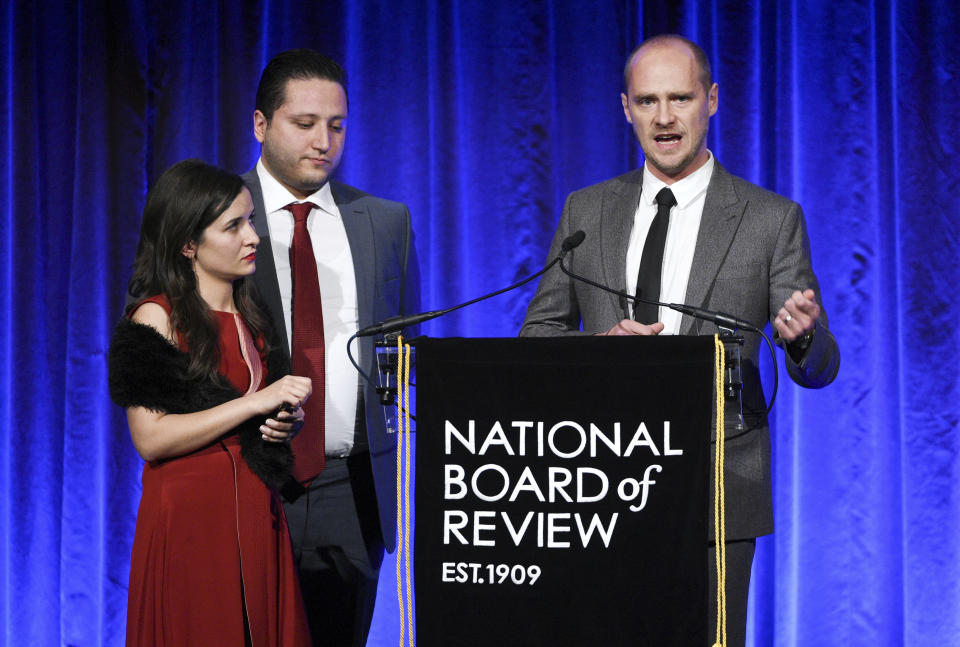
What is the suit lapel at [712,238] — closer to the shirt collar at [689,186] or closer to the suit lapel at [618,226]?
the shirt collar at [689,186]

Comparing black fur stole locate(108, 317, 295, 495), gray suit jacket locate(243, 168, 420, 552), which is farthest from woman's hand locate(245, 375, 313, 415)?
gray suit jacket locate(243, 168, 420, 552)

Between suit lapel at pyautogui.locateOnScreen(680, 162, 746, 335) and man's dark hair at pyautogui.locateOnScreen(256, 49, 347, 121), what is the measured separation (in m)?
1.02

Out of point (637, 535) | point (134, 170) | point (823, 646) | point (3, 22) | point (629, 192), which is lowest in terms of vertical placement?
point (823, 646)

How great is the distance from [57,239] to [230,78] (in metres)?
0.91

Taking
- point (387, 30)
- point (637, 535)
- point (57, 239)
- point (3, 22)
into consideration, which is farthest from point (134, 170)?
point (637, 535)

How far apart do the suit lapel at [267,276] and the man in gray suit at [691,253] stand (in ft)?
2.01

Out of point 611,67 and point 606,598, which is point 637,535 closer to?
point 606,598

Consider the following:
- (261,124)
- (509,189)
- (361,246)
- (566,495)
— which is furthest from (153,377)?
(509,189)

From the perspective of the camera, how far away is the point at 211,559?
2059 mm

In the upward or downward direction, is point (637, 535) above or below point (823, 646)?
above

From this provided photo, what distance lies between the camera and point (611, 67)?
3.52 m

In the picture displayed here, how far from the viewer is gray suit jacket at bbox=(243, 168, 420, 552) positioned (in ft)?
7.90

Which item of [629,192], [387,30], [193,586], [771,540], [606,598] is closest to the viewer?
[606,598]

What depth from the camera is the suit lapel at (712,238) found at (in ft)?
6.96
